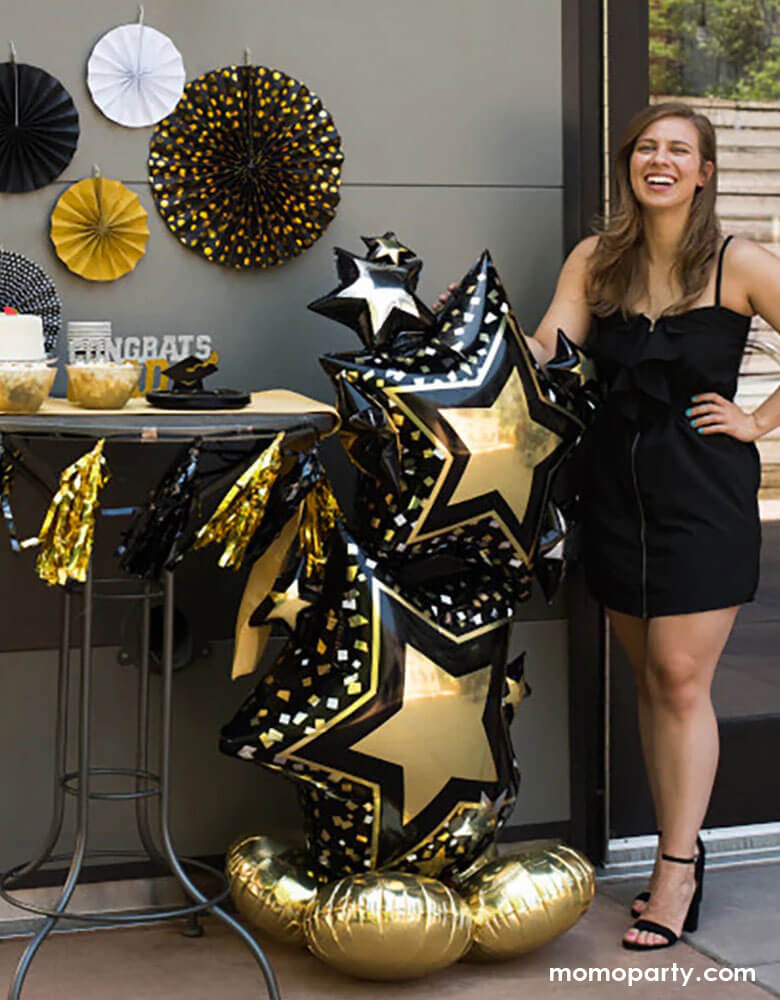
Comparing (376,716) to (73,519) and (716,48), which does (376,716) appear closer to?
(73,519)

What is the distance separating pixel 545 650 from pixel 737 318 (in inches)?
35.6

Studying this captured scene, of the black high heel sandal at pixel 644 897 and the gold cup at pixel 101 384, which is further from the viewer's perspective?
the black high heel sandal at pixel 644 897

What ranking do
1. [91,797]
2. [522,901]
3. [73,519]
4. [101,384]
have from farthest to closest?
1. [522,901]
2. [91,797]
3. [101,384]
4. [73,519]

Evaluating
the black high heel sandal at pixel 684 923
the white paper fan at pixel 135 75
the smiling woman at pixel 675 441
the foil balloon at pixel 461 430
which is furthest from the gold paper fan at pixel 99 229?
the black high heel sandal at pixel 684 923

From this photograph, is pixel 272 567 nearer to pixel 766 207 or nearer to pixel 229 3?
pixel 229 3

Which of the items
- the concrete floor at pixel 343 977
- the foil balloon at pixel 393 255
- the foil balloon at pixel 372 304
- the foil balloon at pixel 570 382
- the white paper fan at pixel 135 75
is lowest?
the concrete floor at pixel 343 977

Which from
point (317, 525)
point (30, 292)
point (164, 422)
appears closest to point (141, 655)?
point (317, 525)

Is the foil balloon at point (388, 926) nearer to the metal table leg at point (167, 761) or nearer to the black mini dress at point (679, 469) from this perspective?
the metal table leg at point (167, 761)

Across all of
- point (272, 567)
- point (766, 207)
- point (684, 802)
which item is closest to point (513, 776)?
point (684, 802)

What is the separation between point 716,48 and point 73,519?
1930 millimetres

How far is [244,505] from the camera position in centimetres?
241

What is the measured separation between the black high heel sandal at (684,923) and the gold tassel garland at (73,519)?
1.37 metres

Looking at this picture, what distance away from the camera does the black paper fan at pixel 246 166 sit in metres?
2.92

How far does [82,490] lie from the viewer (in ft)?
7.57
